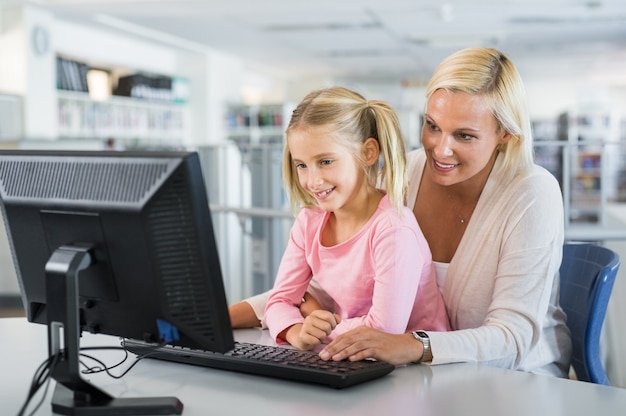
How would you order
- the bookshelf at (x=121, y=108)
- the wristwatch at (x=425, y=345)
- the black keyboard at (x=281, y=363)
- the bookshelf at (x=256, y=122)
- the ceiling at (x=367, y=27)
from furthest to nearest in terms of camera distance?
the bookshelf at (x=256, y=122) → the bookshelf at (x=121, y=108) → the ceiling at (x=367, y=27) → the wristwatch at (x=425, y=345) → the black keyboard at (x=281, y=363)

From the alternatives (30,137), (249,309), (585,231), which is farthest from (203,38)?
(249,309)

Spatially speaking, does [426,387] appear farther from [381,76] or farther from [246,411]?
[381,76]

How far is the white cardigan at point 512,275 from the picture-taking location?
1315 mm

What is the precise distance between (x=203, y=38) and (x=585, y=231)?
7.17 m

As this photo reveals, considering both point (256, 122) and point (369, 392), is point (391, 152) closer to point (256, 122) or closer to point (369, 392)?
point (369, 392)

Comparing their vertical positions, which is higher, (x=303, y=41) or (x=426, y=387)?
(x=303, y=41)

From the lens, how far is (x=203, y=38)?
924 centimetres

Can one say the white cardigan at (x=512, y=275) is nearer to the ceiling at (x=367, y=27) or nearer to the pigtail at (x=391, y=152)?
the pigtail at (x=391, y=152)

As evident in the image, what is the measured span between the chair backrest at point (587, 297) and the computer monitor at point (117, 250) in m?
0.87

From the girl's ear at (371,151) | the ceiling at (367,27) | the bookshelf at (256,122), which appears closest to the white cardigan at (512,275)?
the girl's ear at (371,151)

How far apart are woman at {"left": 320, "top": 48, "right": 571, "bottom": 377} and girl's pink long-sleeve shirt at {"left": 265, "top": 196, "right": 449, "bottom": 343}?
9 cm

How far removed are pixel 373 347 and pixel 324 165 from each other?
14.1 inches

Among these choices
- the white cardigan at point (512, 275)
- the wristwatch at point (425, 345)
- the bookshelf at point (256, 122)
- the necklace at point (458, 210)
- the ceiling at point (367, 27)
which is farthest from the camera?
the bookshelf at point (256, 122)

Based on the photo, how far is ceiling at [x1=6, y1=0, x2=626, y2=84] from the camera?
6797 millimetres
